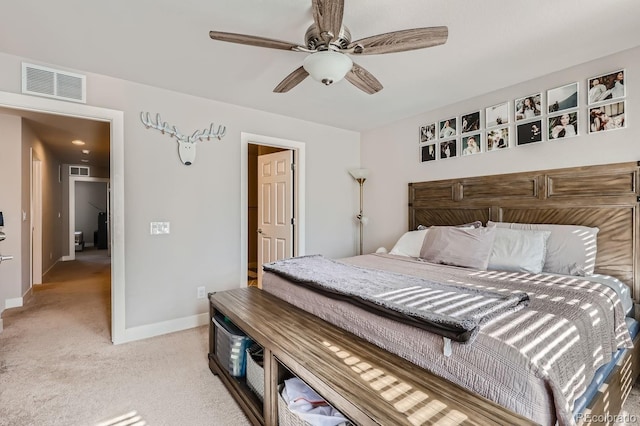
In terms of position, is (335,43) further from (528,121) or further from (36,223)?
(36,223)

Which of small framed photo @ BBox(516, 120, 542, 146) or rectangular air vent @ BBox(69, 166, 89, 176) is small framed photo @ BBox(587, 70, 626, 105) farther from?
rectangular air vent @ BBox(69, 166, 89, 176)

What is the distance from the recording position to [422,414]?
0.96 m

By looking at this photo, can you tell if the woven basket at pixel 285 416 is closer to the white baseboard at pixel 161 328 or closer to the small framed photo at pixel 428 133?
the white baseboard at pixel 161 328

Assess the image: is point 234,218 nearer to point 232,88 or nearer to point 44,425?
point 232,88

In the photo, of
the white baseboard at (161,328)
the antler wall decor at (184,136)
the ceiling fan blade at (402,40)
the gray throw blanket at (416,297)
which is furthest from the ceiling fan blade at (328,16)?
the white baseboard at (161,328)

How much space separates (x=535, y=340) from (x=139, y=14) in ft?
8.90

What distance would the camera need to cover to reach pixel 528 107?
9.27 feet

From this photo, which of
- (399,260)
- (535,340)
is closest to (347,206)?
(399,260)

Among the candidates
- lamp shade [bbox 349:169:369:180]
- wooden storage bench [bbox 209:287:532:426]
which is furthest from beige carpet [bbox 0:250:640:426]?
lamp shade [bbox 349:169:369:180]

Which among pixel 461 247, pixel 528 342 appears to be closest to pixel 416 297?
pixel 528 342

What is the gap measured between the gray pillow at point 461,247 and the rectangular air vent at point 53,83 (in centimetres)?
337

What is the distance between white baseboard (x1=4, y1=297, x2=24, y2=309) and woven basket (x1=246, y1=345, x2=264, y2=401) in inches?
145

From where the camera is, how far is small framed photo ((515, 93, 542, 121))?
9.06ft

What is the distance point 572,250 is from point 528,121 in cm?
124
